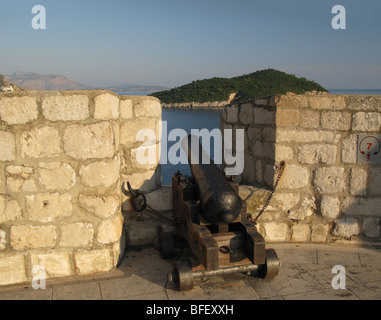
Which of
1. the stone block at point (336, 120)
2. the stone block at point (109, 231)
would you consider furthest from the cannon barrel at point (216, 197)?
the stone block at point (336, 120)

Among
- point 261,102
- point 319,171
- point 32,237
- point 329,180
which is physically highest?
point 261,102

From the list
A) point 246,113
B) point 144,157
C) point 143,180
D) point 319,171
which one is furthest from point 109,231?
point 319,171

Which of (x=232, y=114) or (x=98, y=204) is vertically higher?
(x=232, y=114)

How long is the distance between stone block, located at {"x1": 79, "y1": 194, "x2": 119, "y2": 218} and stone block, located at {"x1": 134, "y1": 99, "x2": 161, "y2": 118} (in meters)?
0.99

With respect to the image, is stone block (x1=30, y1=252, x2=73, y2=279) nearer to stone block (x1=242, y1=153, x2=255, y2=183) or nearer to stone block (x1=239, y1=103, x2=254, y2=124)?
stone block (x1=242, y1=153, x2=255, y2=183)

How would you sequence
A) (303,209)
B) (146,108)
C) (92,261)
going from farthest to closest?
(303,209)
(146,108)
(92,261)

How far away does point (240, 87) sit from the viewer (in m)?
54.4

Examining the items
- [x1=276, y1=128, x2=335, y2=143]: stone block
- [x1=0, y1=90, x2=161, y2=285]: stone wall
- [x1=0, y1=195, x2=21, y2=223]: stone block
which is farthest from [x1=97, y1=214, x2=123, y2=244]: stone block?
[x1=276, y1=128, x2=335, y2=143]: stone block

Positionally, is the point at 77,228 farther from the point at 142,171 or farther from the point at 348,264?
the point at 348,264

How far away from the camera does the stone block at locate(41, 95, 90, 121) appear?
296 centimetres

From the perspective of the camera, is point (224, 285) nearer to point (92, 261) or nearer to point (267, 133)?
point (92, 261)

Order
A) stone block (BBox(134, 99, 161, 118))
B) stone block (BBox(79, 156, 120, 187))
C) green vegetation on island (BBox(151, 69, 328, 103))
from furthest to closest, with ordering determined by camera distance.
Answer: green vegetation on island (BBox(151, 69, 328, 103)), stone block (BBox(134, 99, 161, 118)), stone block (BBox(79, 156, 120, 187))

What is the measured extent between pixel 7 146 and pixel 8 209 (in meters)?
0.55
